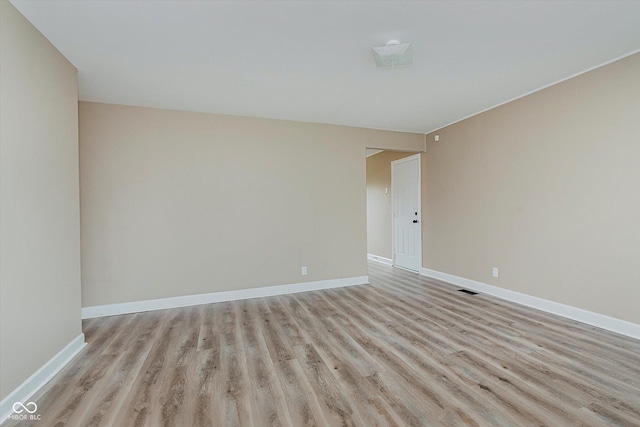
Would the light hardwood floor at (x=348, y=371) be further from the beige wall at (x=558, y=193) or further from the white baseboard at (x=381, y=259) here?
the white baseboard at (x=381, y=259)

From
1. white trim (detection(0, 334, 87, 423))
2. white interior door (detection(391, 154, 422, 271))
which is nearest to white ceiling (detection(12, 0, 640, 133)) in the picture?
white interior door (detection(391, 154, 422, 271))

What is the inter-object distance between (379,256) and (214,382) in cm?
523

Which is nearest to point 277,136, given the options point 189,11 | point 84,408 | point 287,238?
point 287,238

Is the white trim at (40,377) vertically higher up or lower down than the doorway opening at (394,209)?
lower down

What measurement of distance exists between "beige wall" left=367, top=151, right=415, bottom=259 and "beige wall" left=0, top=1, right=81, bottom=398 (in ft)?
17.2

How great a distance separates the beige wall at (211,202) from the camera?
11.6 feet

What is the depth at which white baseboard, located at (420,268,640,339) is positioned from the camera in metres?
2.74

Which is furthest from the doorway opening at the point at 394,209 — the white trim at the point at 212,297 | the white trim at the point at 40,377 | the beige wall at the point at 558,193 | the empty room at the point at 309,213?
the white trim at the point at 40,377

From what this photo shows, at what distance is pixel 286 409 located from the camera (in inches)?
70.9

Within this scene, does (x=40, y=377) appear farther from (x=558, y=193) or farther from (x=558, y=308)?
(x=558, y=193)

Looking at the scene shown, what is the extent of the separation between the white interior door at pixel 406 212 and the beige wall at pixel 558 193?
79 cm

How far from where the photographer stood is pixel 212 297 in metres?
3.96

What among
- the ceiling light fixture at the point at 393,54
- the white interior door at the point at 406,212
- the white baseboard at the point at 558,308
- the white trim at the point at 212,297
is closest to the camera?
the ceiling light fixture at the point at 393,54

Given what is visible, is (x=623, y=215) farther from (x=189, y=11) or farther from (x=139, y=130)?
(x=139, y=130)
